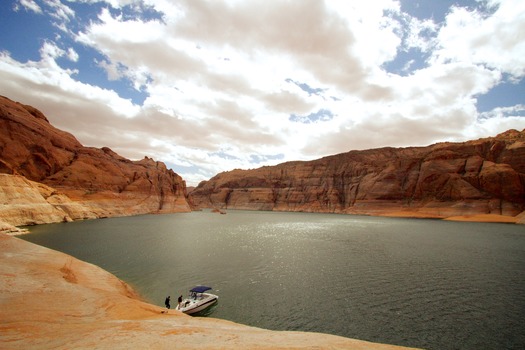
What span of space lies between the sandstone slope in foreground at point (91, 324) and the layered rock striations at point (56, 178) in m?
48.3

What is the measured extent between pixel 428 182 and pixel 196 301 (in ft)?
393

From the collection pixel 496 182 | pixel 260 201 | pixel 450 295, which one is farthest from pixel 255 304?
pixel 260 201

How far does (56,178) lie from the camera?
86.8 m

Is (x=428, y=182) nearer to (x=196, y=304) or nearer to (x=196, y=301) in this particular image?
(x=196, y=301)

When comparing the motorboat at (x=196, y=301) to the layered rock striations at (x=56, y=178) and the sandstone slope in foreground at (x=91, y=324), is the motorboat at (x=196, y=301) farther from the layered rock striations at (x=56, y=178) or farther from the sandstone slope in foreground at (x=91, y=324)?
the layered rock striations at (x=56, y=178)

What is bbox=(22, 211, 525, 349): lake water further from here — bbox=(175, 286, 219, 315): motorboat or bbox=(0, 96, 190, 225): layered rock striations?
bbox=(0, 96, 190, 225): layered rock striations

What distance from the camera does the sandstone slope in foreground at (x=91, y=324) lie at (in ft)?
26.3

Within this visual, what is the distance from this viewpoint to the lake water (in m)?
16.5

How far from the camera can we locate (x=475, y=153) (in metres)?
114

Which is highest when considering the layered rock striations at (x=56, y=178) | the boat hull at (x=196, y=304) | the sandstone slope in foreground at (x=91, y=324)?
the layered rock striations at (x=56, y=178)

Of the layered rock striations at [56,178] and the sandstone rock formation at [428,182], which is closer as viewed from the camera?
the layered rock striations at [56,178]

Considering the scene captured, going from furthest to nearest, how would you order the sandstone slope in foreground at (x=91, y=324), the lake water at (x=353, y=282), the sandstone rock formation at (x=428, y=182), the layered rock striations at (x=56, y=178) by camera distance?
1. the sandstone rock formation at (x=428, y=182)
2. the layered rock striations at (x=56, y=178)
3. the lake water at (x=353, y=282)
4. the sandstone slope in foreground at (x=91, y=324)

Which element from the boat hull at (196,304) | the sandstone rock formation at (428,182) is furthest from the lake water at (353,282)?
the sandstone rock formation at (428,182)

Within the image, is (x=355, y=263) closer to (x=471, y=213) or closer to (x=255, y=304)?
(x=255, y=304)
